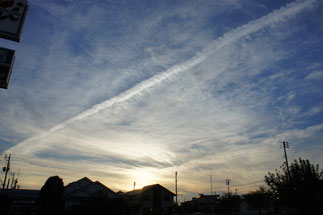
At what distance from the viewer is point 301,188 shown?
27.5m

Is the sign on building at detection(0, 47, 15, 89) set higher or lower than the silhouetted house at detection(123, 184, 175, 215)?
higher

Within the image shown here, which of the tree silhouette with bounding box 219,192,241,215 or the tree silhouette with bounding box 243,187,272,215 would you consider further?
the tree silhouette with bounding box 219,192,241,215

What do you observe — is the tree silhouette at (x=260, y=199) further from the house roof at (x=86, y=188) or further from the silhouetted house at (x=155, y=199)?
the house roof at (x=86, y=188)

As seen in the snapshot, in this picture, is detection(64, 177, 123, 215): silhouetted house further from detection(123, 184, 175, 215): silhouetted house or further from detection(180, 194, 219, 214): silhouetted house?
detection(180, 194, 219, 214): silhouetted house

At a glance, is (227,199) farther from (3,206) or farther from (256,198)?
(3,206)

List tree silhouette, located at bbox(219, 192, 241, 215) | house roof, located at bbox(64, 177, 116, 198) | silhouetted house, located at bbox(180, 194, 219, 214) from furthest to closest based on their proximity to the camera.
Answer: silhouetted house, located at bbox(180, 194, 219, 214)
tree silhouette, located at bbox(219, 192, 241, 215)
house roof, located at bbox(64, 177, 116, 198)

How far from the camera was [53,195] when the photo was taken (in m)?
16.0

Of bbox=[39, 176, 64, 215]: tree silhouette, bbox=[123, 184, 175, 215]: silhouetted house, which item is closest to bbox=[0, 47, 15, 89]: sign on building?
bbox=[39, 176, 64, 215]: tree silhouette

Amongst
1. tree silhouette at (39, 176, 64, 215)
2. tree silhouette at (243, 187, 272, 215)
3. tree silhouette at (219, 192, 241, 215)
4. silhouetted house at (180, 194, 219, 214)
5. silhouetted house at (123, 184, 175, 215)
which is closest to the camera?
tree silhouette at (39, 176, 64, 215)

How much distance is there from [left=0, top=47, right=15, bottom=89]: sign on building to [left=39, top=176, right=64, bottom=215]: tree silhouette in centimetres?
1272

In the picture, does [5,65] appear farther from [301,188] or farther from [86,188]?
[86,188]

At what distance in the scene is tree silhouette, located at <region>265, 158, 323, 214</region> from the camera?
2617 cm

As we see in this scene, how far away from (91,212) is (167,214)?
111 feet

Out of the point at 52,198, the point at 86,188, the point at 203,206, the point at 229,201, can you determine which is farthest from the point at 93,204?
the point at 203,206
